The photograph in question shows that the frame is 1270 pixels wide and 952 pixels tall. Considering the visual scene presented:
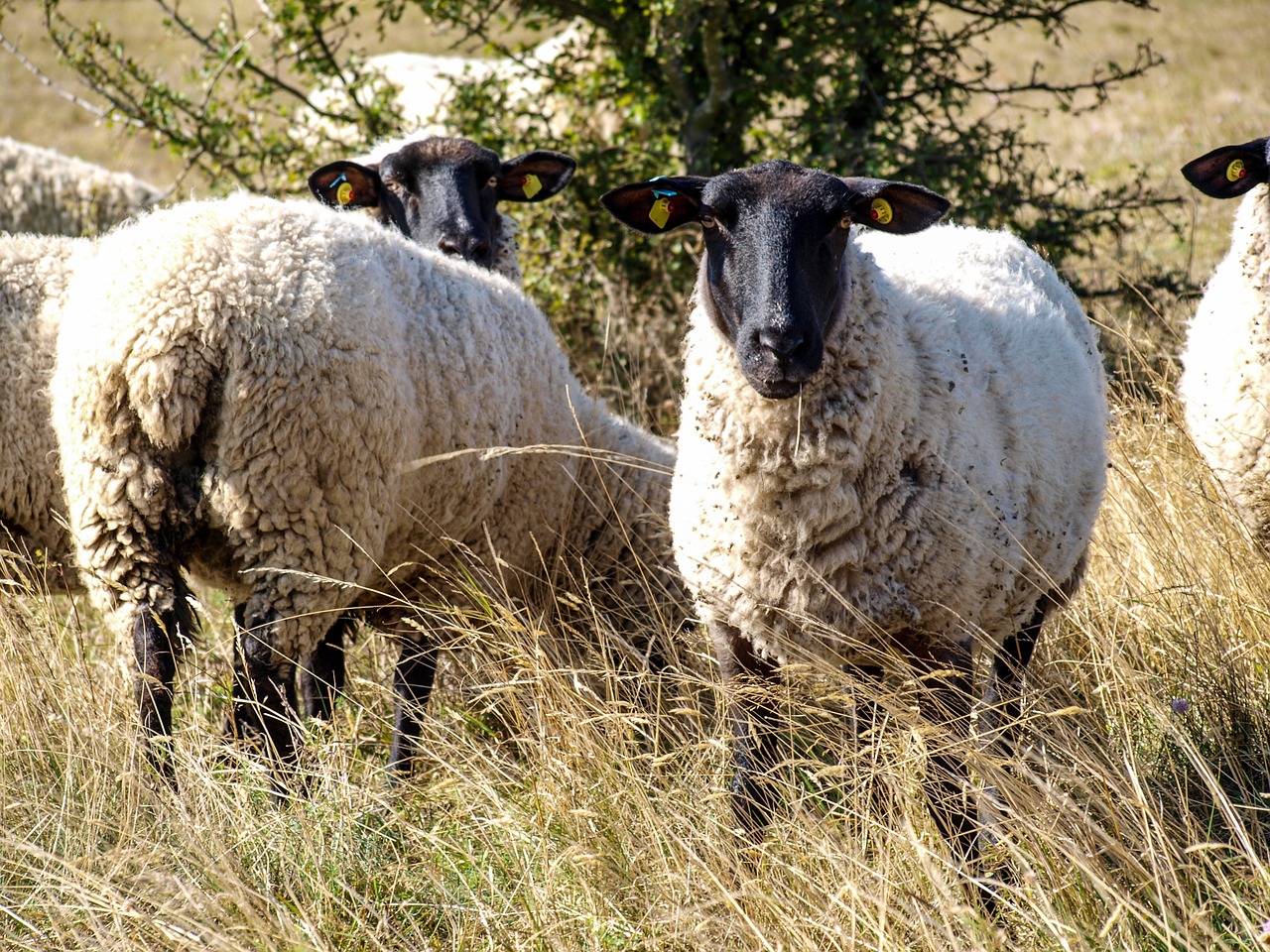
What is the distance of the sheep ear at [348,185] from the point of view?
571cm

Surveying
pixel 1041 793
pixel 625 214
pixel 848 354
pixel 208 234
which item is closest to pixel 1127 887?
pixel 1041 793

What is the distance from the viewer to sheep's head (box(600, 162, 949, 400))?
2883 mm

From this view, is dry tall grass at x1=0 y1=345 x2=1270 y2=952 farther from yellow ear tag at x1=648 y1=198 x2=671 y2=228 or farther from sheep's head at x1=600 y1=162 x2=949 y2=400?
yellow ear tag at x1=648 y1=198 x2=671 y2=228

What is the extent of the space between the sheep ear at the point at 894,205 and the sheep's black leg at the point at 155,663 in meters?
2.32

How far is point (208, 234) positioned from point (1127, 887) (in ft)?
10.2

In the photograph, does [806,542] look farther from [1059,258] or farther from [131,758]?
[1059,258]

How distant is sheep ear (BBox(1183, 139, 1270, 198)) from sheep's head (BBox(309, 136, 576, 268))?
2.83 meters

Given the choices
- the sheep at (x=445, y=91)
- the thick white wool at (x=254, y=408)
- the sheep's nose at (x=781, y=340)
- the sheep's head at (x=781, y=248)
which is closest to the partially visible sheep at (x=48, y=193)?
the sheep at (x=445, y=91)

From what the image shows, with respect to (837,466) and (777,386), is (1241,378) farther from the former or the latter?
(777,386)

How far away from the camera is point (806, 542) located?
302 cm

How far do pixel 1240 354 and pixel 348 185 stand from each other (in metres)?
4.06


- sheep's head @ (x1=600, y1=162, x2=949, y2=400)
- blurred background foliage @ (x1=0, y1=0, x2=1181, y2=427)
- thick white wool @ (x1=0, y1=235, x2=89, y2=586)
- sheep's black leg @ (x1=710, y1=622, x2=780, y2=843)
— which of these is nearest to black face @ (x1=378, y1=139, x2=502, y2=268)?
blurred background foliage @ (x1=0, y1=0, x2=1181, y2=427)

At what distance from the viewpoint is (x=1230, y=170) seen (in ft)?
14.4

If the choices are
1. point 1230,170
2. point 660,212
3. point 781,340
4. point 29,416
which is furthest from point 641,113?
point 781,340
